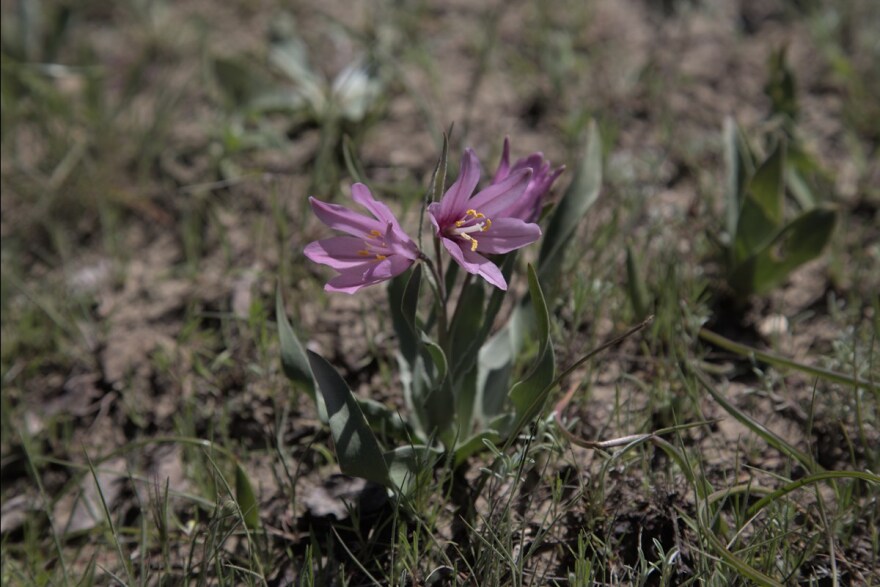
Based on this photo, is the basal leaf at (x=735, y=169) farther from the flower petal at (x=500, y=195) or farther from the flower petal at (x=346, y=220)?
the flower petal at (x=346, y=220)

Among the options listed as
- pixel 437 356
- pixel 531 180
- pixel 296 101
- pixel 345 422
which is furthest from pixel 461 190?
pixel 296 101

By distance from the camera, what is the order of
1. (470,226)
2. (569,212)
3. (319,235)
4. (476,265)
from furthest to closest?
(319,235)
(569,212)
(470,226)
(476,265)

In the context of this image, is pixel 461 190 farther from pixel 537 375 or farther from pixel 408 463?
pixel 408 463

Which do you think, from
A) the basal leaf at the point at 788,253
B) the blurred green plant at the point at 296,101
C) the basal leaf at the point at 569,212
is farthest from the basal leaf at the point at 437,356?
the blurred green plant at the point at 296,101

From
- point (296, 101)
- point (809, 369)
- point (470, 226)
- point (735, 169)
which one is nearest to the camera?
point (470, 226)

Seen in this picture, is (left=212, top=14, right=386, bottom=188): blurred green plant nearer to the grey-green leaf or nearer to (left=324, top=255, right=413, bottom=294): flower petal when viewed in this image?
the grey-green leaf

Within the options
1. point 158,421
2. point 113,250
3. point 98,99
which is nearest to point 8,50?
point 98,99

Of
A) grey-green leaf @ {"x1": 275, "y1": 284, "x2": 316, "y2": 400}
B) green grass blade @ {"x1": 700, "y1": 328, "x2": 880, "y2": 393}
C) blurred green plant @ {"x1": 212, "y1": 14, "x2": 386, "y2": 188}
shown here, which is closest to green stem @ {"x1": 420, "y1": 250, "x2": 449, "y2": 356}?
grey-green leaf @ {"x1": 275, "y1": 284, "x2": 316, "y2": 400}
